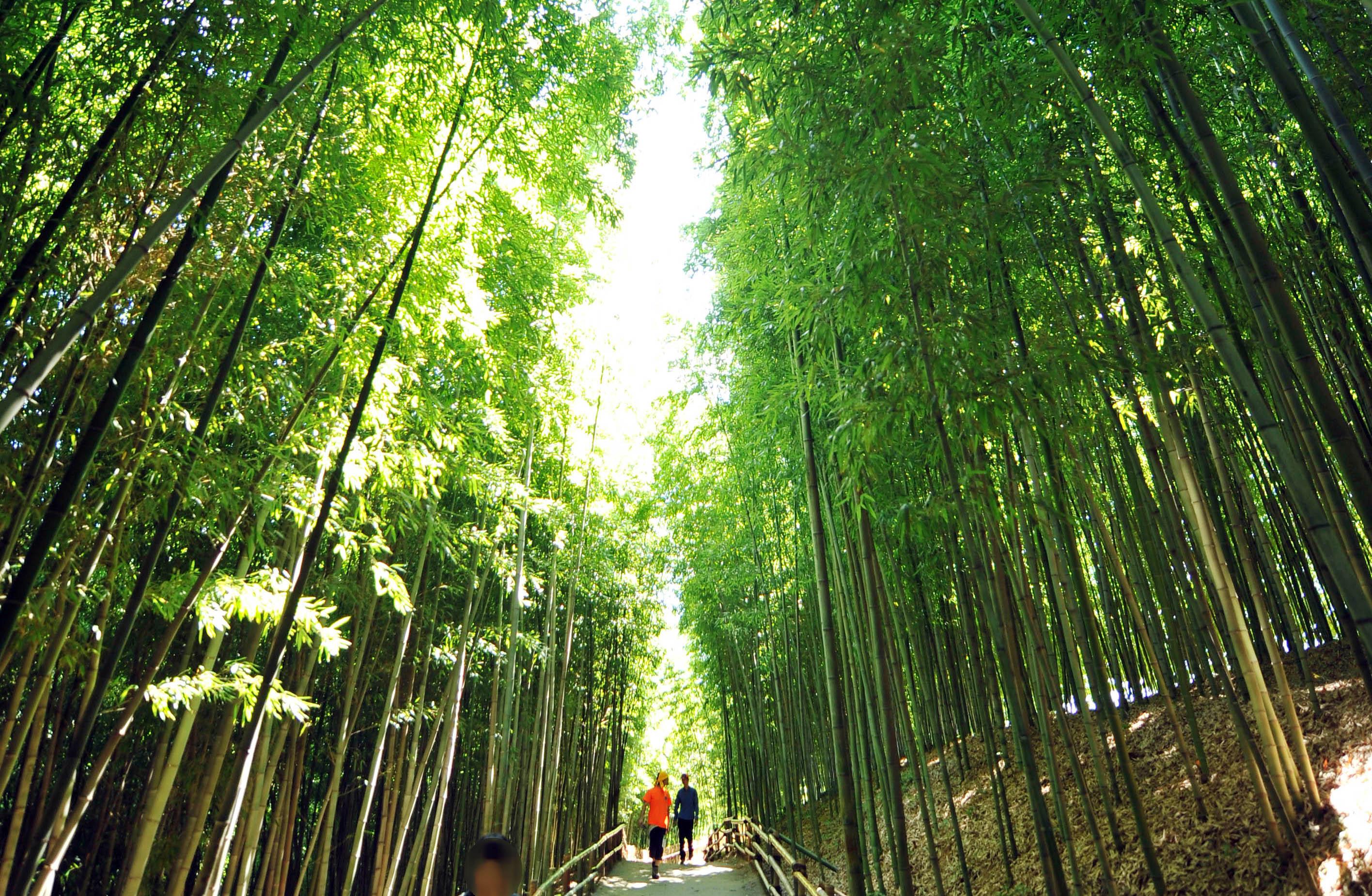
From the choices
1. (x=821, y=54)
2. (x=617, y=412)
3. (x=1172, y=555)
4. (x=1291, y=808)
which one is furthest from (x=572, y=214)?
(x=1291, y=808)

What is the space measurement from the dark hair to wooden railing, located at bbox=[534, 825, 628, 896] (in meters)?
2.73

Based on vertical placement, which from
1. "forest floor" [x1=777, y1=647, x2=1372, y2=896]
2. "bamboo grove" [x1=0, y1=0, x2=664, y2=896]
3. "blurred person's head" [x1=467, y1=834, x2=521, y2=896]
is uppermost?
"bamboo grove" [x1=0, y1=0, x2=664, y2=896]

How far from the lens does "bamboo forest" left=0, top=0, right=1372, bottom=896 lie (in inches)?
88.2

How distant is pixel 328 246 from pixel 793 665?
599 cm

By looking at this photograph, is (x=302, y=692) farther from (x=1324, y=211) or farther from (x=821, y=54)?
(x=1324, y=211)

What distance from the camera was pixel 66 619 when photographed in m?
2.50

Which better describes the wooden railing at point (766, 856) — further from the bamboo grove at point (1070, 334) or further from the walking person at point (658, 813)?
the walking person at point (658, 813)

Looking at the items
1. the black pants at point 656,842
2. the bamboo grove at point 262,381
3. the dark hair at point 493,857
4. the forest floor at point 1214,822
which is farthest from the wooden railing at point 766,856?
the dark hair at point 493,857

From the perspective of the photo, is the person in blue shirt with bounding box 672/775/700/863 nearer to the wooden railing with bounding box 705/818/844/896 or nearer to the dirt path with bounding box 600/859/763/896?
the dirt path with bounding box 600/859/763/896

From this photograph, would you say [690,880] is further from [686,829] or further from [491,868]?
[491,868]

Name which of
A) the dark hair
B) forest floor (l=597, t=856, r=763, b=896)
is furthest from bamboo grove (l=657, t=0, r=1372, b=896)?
forest floor (l=597, t=856, r=763, b=896)

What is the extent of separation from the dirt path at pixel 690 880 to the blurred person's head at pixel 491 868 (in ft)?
16.6

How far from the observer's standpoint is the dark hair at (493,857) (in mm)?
1738

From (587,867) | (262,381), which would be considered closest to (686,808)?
(587,867)
